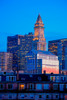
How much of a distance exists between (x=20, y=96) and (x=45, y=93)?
608 centimetres

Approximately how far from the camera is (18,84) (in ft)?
227

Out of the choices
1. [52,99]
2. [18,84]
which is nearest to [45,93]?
[52,99]

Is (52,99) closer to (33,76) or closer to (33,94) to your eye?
(33,94)

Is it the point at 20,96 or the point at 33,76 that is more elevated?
the point at 33,76

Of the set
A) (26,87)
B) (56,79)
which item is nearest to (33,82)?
(26,87)

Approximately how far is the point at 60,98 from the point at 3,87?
14.2 meters

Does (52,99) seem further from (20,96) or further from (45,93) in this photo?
(20,96)

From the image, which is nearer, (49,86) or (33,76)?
(49,86)

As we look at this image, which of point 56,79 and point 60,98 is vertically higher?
point 56,79

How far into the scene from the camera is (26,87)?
69.2m

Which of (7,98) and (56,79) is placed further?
(56,79)

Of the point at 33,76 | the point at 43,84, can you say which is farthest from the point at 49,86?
the point at 33,76

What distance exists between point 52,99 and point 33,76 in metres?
9.77

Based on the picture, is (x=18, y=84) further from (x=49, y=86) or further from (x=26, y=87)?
(x=49, y=86)
